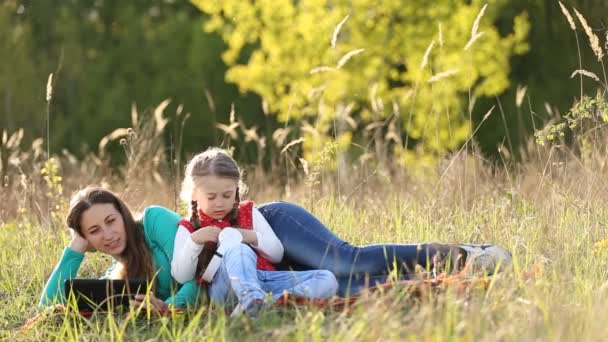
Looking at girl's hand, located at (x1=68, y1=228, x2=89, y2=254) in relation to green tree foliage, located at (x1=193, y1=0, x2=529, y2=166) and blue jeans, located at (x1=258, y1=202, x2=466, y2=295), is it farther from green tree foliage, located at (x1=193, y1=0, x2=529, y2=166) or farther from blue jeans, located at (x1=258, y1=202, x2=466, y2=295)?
green tree foliage, located at (x1=193, y1=0, x2=529, y2=166)

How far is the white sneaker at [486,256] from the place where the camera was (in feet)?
15.8

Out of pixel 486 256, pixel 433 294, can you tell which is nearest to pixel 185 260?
pixel 433 294

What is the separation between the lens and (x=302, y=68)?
13633 mm

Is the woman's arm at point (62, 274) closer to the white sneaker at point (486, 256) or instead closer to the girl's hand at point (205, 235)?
the girl's hand at point (205, 235)

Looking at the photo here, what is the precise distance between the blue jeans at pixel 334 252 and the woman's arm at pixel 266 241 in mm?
111

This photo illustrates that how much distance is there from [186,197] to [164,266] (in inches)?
13.0

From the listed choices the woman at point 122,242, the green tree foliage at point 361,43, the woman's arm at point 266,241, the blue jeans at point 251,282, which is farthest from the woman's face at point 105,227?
the green tree foliage at point 361,43

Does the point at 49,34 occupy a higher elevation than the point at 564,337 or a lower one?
higher

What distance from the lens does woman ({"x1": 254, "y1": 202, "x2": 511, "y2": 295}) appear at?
4859mm

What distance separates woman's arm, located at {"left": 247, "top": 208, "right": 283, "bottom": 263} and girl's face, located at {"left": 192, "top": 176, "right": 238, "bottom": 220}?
0.64ft

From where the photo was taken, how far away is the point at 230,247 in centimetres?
465

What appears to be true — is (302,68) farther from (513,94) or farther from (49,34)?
(49,34)

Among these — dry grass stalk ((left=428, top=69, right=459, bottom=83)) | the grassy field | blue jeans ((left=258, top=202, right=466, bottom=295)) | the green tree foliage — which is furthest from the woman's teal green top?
the green tree foliage

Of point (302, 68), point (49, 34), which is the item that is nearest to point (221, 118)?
point (49, 34)
